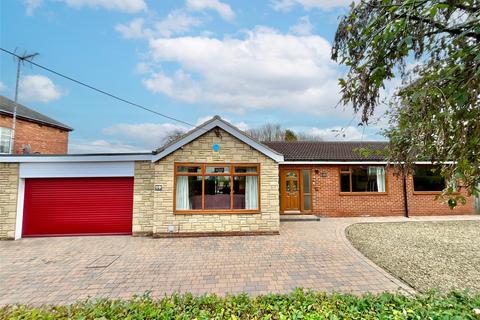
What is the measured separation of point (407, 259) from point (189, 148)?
7.49 meters

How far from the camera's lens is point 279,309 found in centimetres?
267

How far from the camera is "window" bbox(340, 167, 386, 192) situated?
12.3 meters

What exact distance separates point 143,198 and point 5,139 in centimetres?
1505

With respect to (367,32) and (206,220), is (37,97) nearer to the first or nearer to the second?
(206,220)

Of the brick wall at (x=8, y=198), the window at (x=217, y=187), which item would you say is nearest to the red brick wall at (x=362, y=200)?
the window at (x=217, y=187)

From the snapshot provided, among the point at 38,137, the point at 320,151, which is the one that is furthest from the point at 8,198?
the point at 320,151

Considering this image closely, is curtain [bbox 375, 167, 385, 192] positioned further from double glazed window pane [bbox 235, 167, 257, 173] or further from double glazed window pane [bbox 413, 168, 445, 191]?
double glazed window pane [bbox 235, 167, 257, 173]

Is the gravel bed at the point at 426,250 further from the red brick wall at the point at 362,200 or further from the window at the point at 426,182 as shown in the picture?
the window at the point at 426,182

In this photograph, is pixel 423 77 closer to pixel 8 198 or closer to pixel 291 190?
pixel 291 190

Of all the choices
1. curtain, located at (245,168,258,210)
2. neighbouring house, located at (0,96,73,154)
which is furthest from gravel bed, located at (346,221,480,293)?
neighbouring house, located at (0,96,73,154)

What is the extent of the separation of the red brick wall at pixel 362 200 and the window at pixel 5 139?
67.2 feet

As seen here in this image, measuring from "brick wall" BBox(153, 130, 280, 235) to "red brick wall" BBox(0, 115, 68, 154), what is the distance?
51.4 ft

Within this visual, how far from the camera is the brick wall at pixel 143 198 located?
8.70 meters

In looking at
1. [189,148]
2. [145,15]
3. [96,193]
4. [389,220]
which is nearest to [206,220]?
[189,148]
